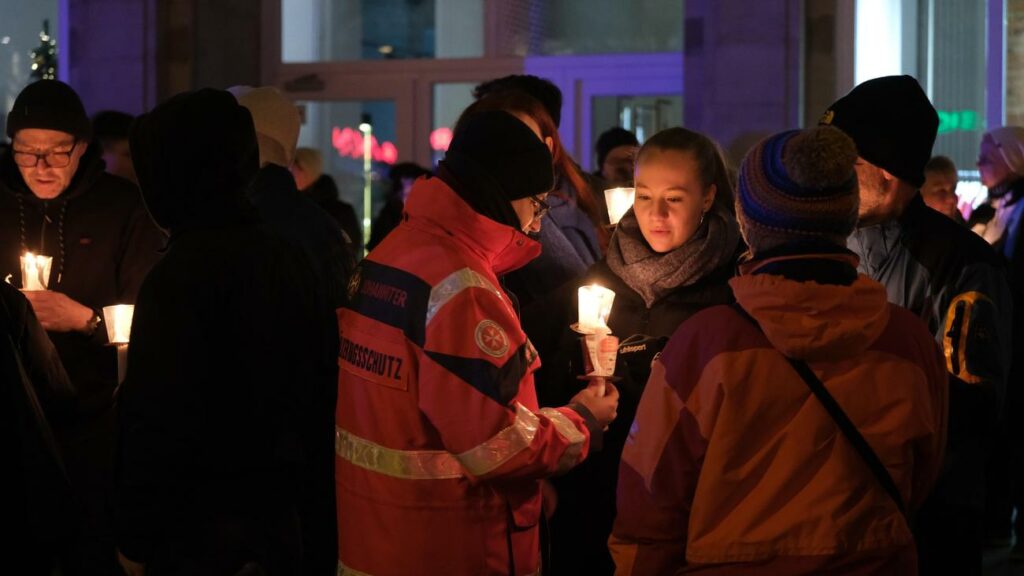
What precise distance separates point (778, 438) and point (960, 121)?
27.3 ft

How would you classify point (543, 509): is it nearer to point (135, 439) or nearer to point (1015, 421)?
point (135, 439)

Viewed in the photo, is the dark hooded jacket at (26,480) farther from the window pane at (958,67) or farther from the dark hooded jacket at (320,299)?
the window pane at (958,67)

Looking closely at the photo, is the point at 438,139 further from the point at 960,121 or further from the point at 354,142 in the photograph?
the point at 960,121

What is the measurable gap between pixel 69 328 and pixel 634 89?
7.50m

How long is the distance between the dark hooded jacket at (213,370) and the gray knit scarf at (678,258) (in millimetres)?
1197

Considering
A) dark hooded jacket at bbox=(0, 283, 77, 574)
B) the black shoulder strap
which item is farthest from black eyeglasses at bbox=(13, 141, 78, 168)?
the black shoulder strap

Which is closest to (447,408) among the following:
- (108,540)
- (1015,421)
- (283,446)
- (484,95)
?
(283,446)

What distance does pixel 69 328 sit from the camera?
14.6 feet

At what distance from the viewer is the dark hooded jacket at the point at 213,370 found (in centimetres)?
284

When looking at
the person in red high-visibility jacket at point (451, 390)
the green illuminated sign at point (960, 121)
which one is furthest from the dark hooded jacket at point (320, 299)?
the green illuminated sign at point (960, 121)

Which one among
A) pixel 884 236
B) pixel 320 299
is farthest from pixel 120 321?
pixel 884 236

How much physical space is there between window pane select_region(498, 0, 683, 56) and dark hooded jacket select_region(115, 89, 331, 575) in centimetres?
849

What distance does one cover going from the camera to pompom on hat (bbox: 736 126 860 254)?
246cm

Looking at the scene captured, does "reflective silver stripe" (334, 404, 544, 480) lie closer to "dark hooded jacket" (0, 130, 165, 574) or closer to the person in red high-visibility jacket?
the person in red high-visibility jacket
